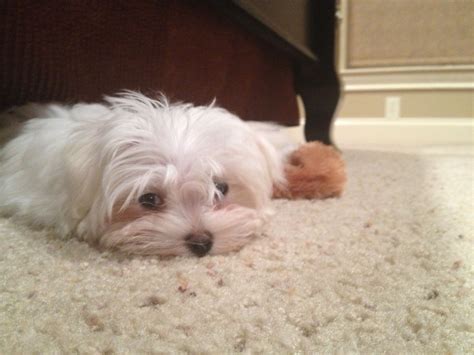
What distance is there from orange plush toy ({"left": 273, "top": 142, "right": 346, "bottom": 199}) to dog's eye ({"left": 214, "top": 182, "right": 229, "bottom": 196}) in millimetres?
287

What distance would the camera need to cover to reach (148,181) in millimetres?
744

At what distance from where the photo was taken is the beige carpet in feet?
1.60

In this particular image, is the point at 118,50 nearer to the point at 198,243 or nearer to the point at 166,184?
the point at 166,184

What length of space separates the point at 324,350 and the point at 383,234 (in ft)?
1.34

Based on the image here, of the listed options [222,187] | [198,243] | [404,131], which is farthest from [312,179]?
[404,131]

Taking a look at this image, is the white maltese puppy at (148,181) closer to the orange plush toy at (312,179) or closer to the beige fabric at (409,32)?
the orange plush toy at (312,179)

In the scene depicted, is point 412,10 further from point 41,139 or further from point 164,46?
point 41,139

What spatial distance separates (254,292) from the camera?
23.4 inches

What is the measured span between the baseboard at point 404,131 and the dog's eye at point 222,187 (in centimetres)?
190

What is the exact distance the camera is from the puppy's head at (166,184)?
74 cm

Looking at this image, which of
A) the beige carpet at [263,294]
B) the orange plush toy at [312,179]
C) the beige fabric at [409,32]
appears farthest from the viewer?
the beige fabric at [409,32]

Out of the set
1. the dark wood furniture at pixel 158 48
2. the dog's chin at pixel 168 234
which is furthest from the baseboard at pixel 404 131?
the dog's chin at pixel 168 234

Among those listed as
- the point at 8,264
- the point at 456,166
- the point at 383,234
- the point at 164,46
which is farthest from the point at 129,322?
the point at 456,166

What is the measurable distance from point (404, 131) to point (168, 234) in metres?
2.29
